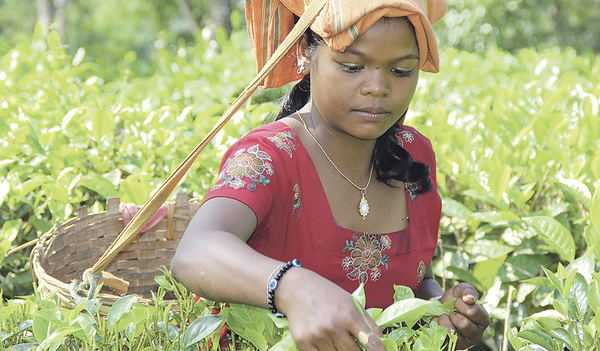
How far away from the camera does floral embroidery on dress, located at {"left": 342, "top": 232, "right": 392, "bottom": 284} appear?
195 centimetres

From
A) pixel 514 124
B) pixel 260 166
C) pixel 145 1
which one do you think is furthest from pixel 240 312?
pixel 145 1

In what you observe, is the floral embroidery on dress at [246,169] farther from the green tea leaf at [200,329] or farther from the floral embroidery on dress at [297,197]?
the green tea leaf at [200,329]

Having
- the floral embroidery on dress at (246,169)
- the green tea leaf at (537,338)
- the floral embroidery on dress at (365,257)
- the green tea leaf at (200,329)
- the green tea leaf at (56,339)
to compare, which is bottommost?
the floral embroidery on dress at (365,257)

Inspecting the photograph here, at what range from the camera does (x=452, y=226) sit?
8.26 feet

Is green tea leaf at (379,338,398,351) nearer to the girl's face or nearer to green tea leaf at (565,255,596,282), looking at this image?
green tea leaf at (565,255,596,282)

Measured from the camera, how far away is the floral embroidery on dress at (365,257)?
1.95 m

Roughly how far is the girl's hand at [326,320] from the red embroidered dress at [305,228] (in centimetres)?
46

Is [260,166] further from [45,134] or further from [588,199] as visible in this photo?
[45,134]

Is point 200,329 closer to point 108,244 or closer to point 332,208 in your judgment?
point 332,208

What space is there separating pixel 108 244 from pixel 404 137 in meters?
1.07

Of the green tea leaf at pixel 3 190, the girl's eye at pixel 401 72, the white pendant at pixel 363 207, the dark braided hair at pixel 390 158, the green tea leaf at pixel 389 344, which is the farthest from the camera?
the green tea leaf at pixel 3 190

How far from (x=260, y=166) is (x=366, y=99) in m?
0.31

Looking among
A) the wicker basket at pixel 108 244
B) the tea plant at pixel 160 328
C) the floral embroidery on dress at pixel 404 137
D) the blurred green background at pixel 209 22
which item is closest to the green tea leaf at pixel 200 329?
the tea plant at pixel 160 328

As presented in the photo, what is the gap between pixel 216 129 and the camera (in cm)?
168
